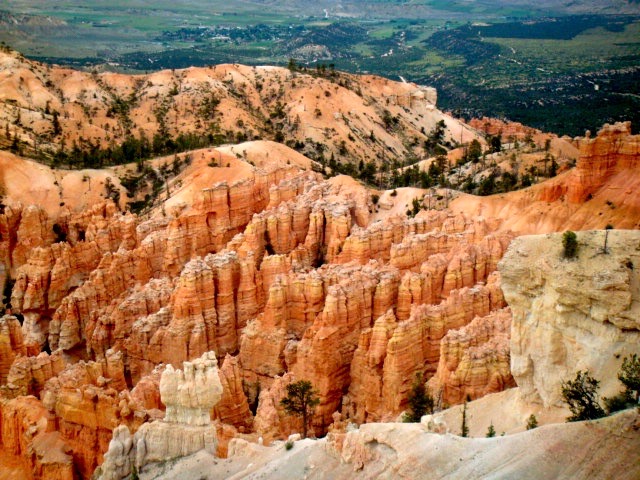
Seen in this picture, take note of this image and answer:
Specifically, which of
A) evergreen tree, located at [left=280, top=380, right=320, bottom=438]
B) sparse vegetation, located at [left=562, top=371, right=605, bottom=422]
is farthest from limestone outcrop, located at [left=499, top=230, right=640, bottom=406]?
evergreen tree, located at [left=280, top=380, right=320, bottom=438]

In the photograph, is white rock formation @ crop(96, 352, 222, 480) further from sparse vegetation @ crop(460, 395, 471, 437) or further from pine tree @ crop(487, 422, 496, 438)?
pine tree @ crop(487, 422, 496, 438)

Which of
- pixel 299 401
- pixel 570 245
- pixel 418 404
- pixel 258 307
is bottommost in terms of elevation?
pixel 258 307

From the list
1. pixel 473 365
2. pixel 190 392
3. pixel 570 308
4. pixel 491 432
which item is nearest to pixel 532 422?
pixel 491 432

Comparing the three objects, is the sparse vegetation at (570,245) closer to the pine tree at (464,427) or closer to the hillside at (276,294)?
the hillside at (276,294)

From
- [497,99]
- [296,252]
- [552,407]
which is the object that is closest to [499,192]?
[296,252]

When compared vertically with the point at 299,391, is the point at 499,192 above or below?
above

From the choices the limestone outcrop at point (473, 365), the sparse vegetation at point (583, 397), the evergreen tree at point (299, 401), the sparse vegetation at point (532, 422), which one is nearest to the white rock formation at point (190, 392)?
the evergreen tree at point (299, 401)

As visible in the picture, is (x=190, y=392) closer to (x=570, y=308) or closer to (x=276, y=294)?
(x=570, y=308)

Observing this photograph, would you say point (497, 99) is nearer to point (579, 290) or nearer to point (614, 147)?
point (614, 147)
